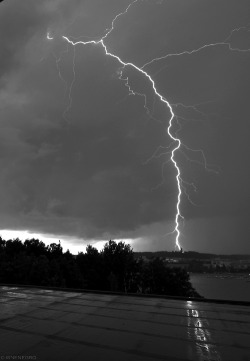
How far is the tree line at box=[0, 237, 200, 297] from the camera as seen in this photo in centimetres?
2988

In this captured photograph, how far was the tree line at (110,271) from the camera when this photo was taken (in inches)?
1176

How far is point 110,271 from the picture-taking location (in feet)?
120

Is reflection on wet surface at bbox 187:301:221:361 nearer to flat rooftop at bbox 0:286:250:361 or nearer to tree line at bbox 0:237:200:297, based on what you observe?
flat rooftop at bbox 0:286:250:361

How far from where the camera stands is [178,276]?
34375 mm

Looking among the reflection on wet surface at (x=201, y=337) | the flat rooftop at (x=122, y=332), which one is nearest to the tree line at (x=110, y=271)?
the flat rooftop at (x=122, y=332)

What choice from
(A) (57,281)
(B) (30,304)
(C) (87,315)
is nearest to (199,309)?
(C) (87,315)

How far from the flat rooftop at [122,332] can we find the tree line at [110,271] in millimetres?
23190

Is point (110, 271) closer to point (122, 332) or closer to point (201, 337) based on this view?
point (122, 332)

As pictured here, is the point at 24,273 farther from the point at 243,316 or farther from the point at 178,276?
the point at 243,316

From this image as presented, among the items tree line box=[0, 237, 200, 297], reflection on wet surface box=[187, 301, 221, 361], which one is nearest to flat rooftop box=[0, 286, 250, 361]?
reflection on wet surface box=[187, 301, 221, 361]

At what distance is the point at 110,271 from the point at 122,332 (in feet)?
108

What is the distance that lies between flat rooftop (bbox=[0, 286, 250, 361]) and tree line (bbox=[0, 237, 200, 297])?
23190 mm

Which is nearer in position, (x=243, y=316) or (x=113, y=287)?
(x=243, y=316)

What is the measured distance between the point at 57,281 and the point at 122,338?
25.6m
